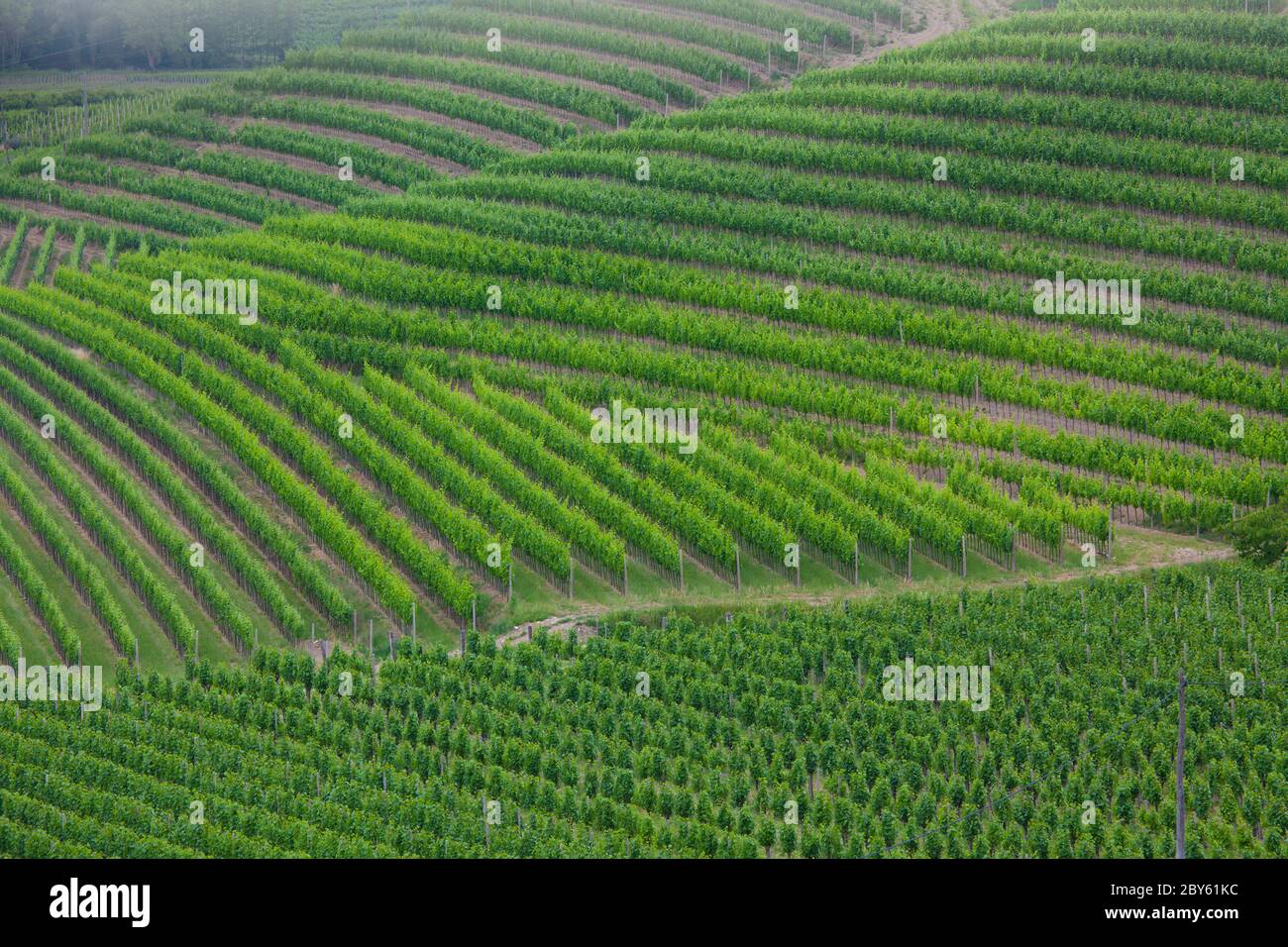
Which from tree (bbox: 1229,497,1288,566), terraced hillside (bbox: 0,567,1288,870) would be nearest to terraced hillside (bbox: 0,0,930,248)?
terraced hillside (bbox: 0,567,1288,870)

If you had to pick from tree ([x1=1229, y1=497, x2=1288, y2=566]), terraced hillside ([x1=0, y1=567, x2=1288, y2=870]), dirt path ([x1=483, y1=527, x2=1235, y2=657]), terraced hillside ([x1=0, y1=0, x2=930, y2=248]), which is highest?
terraced hillside ([x1=0, y1=0, x2=930, y2=248])

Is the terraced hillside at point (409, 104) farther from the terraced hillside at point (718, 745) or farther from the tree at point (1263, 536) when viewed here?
the tree at point (1263, 536)

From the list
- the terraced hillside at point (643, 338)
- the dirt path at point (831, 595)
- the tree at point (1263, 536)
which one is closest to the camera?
the dirt path at point (831, 595)

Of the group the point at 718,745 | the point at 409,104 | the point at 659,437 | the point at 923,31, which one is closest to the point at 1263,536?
the point at 718,745

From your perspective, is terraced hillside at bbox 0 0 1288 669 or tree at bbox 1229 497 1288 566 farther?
terraced hillside at bbox 0 0 1288 669

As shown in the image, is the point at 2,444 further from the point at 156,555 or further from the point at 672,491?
the point at 672,491

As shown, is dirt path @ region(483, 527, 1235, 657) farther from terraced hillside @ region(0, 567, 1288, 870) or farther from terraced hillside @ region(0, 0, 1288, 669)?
terraced hillside @ region(0, 567, 1288, 870)

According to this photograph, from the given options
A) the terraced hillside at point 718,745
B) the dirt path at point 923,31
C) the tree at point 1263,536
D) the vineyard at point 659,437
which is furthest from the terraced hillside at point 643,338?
the terraced hillside at point 718,745

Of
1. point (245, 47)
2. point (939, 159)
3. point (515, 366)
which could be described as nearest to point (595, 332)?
point (515, 366)
